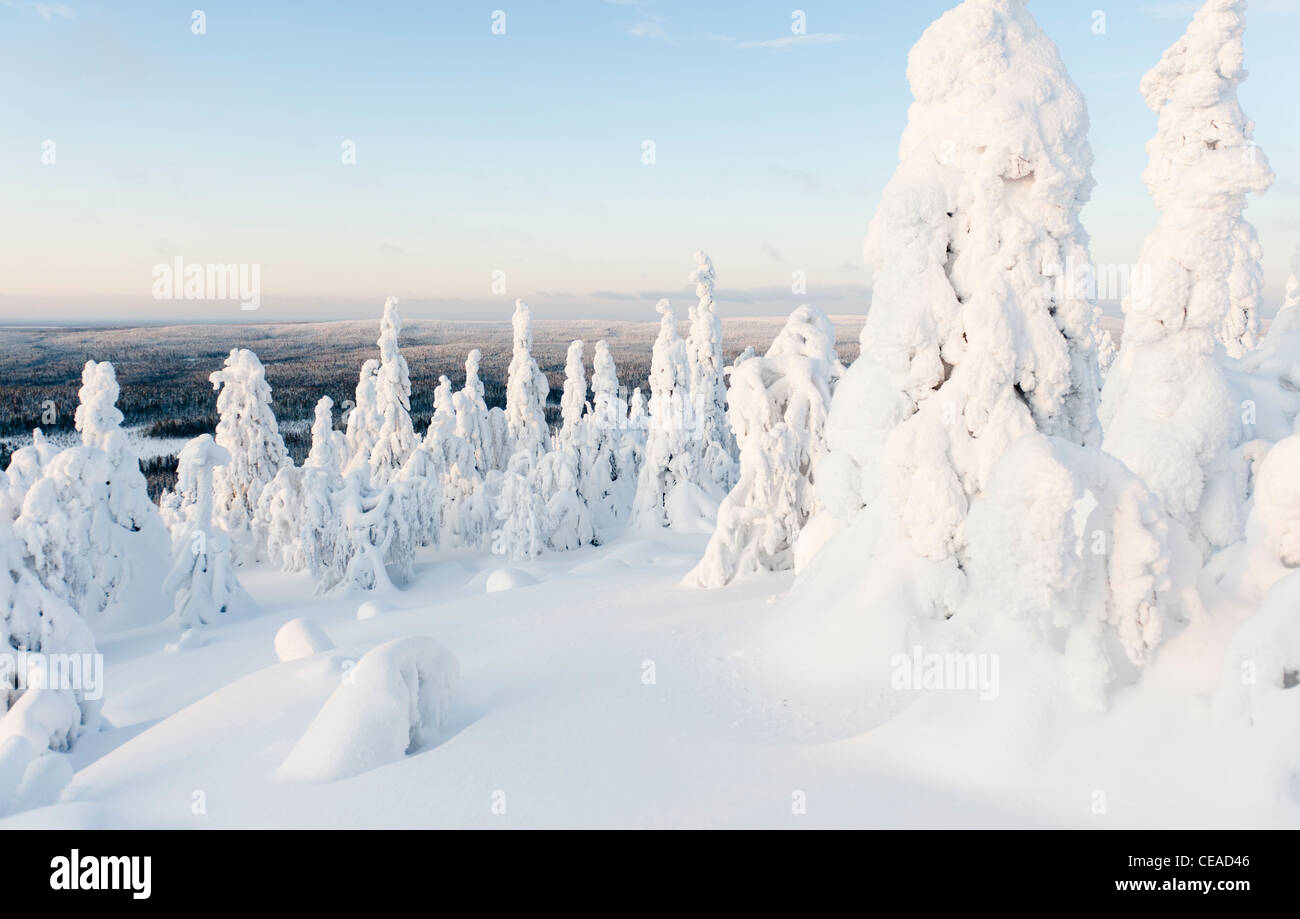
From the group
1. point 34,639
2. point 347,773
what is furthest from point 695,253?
point 347,773

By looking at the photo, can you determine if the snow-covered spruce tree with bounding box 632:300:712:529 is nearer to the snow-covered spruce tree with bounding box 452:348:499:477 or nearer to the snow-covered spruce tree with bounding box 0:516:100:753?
the snow-covered spruce tree with bounding box 452:348:499:477

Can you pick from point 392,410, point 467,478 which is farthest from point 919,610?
point 392,410

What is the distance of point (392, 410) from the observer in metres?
38.4

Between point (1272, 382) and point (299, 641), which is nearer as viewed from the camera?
point (299, 641)

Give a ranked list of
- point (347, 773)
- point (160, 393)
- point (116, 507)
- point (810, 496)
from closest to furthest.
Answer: point (347, 773) < point (810, 496) < point (116, 507) < point (160, 393)

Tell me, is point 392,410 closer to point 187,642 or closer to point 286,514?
point 286,514

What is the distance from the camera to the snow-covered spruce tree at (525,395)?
4134 centimetres

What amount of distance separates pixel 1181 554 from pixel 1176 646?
1.00 meters

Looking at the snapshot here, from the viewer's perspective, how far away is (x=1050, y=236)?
10656mm

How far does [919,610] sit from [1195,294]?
242 inches

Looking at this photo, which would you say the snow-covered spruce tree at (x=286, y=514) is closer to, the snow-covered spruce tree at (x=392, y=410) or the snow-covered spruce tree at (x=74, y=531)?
the snow-covered spruce tree at (x=74, y=531)

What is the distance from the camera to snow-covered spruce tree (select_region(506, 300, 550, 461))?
136 feet

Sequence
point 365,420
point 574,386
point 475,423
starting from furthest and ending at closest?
point 574,386, point 475,423, point 365,420
